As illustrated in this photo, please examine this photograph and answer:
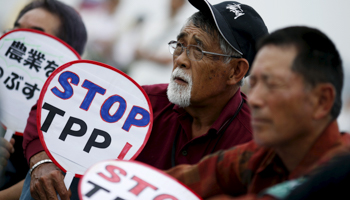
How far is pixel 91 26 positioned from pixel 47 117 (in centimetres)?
261

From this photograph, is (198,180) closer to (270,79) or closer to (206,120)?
(270,79)

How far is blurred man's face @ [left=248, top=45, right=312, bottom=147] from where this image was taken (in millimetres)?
1192

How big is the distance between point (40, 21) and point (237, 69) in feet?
4.93

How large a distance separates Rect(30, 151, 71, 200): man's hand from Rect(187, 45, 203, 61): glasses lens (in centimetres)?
91

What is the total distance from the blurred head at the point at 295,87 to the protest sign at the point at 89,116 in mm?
843

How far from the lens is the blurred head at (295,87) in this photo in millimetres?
1190

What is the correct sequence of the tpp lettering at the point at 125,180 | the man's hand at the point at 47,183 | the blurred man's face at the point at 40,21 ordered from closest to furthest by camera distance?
the tpp lettering at the point at 125,180 → the man's hand at the point at 47,183 → the blurred man's face at the point at 40,21

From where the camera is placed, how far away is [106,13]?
14.1 feet

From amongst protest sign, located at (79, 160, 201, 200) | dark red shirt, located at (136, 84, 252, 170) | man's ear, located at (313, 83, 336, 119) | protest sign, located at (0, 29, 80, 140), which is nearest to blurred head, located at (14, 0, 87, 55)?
protest sign, located at (0, 29, 80, 140)

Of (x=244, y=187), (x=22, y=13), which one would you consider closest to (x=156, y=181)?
(x=244, y=187)

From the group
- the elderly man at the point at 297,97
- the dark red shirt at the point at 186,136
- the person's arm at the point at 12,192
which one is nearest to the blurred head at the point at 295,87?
the elderly man at the point at 297,97

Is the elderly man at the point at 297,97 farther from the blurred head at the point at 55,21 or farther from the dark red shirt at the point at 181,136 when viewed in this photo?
the blurred head at the point at 55,21

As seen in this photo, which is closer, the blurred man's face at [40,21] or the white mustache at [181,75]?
the white mustache at [181,75]

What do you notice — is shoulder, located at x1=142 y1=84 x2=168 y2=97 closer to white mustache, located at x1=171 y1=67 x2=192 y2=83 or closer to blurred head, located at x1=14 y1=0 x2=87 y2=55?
white mustache, located at x1=171 y1=67 x2=192 y2=83
